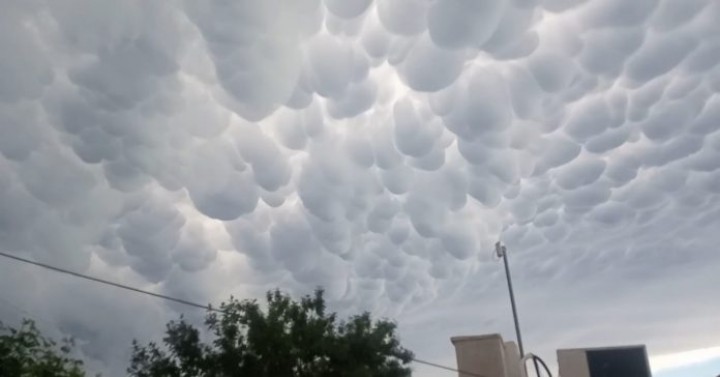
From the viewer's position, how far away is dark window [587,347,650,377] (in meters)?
32.1

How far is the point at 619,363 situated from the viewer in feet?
107

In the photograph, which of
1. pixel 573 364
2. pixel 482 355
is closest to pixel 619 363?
pixel 573 364

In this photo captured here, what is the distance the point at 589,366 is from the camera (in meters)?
32.1

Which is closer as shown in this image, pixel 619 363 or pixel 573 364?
pixel 573 364

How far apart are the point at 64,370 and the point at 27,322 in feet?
6.35

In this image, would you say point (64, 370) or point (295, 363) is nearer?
point (64, 370)

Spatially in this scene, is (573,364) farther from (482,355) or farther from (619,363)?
(482,355)

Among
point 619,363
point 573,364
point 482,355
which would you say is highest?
point 482,355

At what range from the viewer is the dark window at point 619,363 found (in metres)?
32.1

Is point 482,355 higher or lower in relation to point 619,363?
higher

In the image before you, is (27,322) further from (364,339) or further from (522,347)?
(522,347)

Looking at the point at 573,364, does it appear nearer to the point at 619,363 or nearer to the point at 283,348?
the point at 619,363

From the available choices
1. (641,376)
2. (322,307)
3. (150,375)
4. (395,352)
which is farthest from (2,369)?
(641,376)

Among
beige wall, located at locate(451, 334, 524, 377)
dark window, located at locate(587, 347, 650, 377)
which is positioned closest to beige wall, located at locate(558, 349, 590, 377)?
dark window, located at locate(587, 347, 650, 377)
